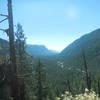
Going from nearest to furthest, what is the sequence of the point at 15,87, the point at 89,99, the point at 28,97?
the point at 15,87
the point at 89,99
the point at 28,97

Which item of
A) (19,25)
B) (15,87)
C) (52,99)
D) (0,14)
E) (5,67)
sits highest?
(19,25)

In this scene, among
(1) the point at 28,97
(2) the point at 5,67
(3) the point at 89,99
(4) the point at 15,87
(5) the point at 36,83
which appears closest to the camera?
(4) the point at 15,87

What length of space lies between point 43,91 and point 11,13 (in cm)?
4995

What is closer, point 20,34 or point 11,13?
point 11,13

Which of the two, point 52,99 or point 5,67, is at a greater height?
point 5,67

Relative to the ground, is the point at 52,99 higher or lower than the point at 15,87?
lower

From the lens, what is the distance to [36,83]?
194 feet

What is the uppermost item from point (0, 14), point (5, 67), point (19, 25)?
point (19, 25)

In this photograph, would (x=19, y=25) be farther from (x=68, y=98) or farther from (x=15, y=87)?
(x=15, y=87)

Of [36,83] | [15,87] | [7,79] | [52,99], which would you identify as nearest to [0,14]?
[15,87]

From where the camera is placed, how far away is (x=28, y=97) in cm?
4597

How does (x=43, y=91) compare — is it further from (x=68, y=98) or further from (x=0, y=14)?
(x=0, y=14)

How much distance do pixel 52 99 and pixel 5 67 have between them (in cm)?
5272

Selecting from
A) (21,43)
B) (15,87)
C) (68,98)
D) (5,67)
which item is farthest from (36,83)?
(15,87)
